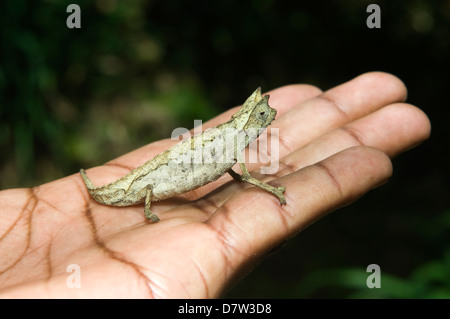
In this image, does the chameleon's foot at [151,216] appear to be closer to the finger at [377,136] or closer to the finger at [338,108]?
the finger at [377,136]

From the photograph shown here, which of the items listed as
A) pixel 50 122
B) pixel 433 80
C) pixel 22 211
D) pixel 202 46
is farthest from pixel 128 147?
pixel 433 80

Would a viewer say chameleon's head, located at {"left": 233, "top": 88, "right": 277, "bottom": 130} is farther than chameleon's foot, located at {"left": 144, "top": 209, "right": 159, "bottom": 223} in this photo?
Yes

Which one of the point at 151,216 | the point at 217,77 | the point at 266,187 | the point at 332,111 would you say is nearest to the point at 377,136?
the point at 332,111

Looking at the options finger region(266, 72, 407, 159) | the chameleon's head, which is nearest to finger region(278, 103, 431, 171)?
finger region(266, 72, 407, 159)

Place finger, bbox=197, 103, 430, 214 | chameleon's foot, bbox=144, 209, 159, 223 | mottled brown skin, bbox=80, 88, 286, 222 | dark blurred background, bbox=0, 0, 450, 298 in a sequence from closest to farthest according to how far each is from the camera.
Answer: chameleon's foot, bbox=144, 209, 159, 223, mottled brown skin, bbox=80, 88, 286, 222, finger, bbox=197, 103, 430, 214, dark blurred background, bbox=0, 0, 450, 298

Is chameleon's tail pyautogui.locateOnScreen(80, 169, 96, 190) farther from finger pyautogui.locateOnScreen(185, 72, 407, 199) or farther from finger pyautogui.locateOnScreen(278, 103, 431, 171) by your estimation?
finger pyautogui.locateOnScreen(278, 103, 431, 171)

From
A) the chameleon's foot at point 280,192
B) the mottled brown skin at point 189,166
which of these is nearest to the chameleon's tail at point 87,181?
the mottled brown skin at point 189,166

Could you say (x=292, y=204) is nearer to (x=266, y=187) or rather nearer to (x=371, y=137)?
(x=266, y=187)
